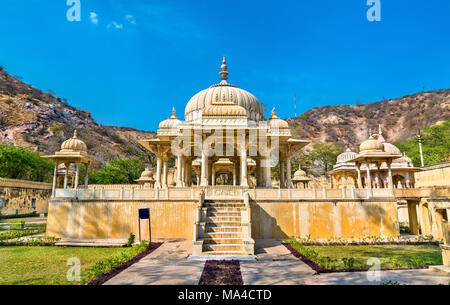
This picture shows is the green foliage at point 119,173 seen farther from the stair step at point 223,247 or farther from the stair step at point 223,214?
the stair step at point 223,247

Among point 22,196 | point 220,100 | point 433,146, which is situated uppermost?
point 433,146

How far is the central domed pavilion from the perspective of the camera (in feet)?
65.0

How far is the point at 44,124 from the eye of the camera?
78.4m

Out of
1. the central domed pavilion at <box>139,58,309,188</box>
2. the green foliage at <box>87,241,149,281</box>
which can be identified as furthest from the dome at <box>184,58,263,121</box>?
the green foliage at <box>87,241,149,281</box>

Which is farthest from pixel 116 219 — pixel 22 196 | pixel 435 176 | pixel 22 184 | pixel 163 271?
pixel 22 184

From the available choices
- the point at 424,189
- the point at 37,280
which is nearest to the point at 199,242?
the point at 37,280

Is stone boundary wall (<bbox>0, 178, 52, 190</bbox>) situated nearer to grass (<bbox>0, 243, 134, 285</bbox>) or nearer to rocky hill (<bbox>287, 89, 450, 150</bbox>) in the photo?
grass (<bbox>0, 243, 134, 285</bbox>)

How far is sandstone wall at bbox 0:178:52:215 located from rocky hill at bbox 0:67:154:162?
Answer: 26637 mm

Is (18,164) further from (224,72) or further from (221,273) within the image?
(221,273)

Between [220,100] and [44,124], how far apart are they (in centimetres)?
7583

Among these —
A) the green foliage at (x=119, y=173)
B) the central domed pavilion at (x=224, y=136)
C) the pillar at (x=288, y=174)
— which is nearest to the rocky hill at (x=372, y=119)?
the green foliage at (x=119, y=173)

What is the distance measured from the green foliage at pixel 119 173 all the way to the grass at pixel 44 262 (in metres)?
32.4

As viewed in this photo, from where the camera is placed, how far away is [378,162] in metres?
19.8
